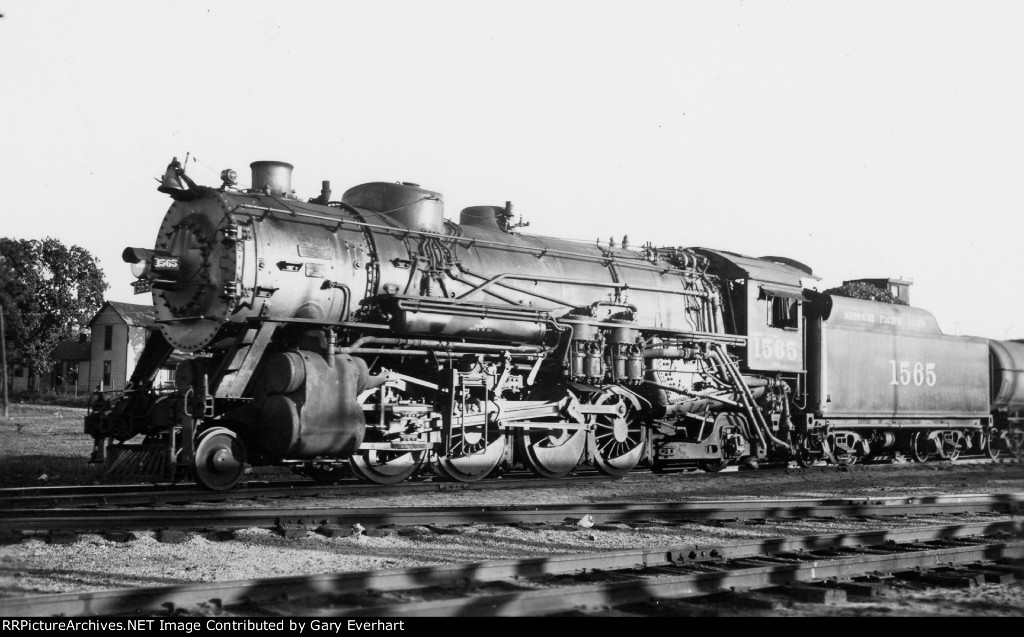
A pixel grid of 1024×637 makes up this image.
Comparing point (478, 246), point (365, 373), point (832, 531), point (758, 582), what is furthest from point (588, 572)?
point (478, 246)

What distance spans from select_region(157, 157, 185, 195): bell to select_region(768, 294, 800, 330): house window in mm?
10288

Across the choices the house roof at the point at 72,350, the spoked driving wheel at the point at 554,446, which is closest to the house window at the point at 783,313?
the spoked driving wheel at the point at 554,446

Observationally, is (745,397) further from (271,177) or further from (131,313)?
(131,313)

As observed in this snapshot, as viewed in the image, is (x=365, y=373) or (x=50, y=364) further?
(x=50, y=364)

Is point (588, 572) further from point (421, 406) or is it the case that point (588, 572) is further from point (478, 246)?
point (478, 246)

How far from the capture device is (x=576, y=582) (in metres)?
5.84

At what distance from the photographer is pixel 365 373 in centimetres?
1120

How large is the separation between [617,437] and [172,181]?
727 cm

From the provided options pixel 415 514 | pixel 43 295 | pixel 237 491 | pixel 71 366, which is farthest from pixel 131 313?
pixel 415 514

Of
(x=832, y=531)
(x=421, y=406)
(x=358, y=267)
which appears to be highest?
(x=358, y=267)

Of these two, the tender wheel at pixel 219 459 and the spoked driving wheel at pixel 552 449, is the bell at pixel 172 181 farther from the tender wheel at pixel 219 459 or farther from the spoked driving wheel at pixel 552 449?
the spoked driving wheel at pixel 552 449

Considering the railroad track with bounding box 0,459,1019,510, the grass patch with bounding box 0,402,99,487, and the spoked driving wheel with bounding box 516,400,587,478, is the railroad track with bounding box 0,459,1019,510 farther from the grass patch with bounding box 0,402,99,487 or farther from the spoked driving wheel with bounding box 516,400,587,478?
the grass patch with bounding box 0,402,99,487

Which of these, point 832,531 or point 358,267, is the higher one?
point 358,267

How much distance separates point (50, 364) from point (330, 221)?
53733mm
